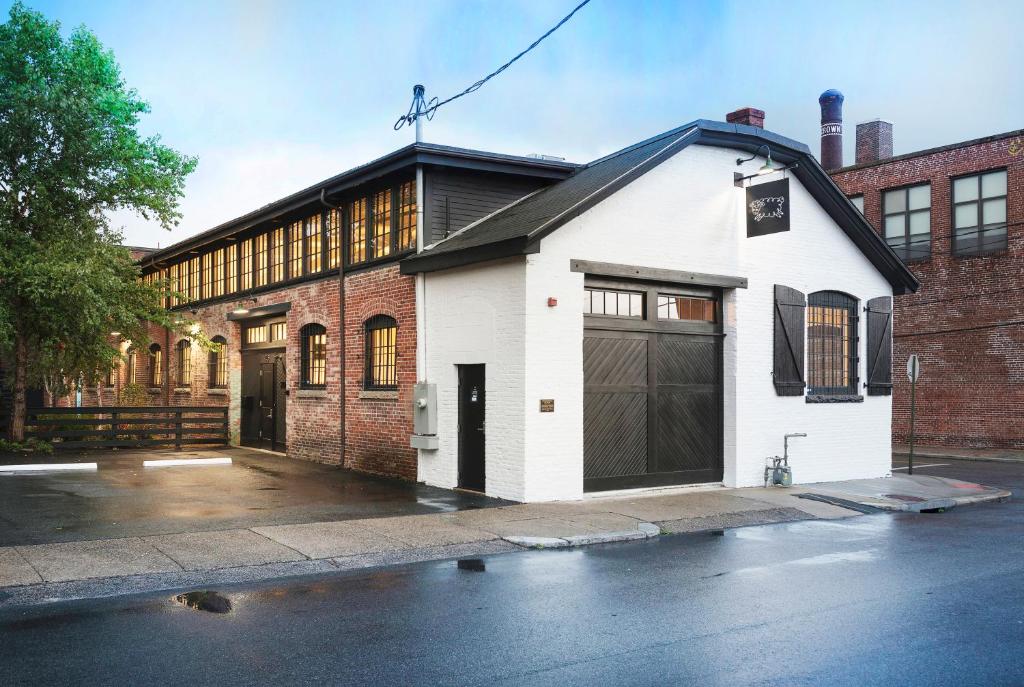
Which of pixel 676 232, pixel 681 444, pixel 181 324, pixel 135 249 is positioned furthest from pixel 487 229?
pixel 135 249

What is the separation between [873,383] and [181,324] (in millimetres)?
16648

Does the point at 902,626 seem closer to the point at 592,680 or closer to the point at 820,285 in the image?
the point at 592,680

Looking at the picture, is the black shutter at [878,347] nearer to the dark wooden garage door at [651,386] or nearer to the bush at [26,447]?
the dark wooden garage door at [651,386]

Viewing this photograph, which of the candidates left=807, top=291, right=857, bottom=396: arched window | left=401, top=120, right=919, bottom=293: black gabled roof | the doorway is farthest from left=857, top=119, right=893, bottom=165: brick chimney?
the doorway

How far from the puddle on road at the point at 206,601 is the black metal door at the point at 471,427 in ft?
22.3

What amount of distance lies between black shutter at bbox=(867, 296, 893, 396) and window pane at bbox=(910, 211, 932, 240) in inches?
479

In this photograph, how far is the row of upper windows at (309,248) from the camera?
1677cm

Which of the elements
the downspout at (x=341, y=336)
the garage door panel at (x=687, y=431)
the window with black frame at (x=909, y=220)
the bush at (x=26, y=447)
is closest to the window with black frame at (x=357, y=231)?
the downspout at (x=341, y=336)

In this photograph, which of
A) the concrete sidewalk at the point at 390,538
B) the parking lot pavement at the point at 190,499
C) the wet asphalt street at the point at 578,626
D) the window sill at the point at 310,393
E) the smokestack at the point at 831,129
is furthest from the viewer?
the smokestack at the point at 831,129

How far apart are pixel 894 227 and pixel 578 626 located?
86.6 ft

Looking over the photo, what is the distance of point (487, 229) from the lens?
1497 centimetres

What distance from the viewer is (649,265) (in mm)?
14438

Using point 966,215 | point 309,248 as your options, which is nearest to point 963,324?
point 966,215

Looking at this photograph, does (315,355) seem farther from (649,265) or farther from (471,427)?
(649,265)
